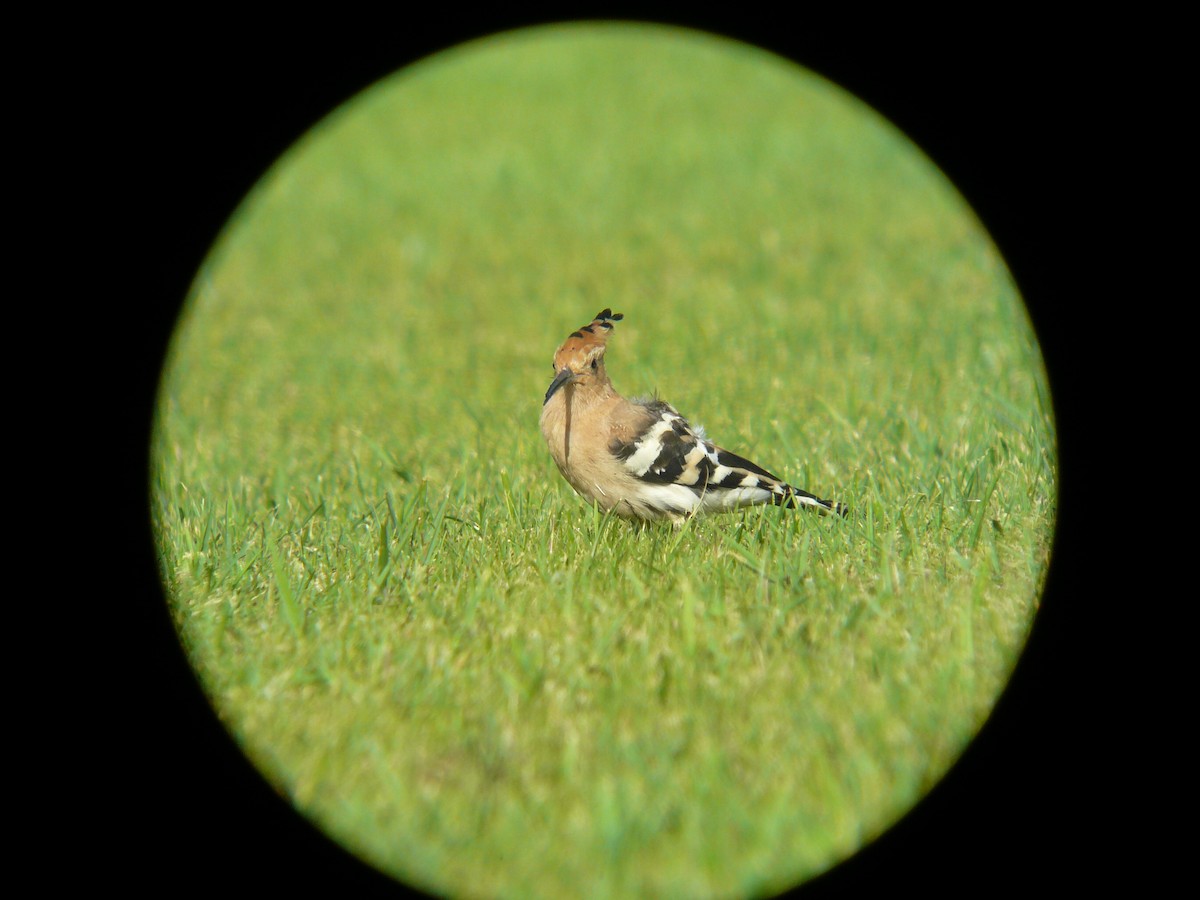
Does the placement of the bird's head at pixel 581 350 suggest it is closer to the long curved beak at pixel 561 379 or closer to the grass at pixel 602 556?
the long curved beak at pixel 561 379

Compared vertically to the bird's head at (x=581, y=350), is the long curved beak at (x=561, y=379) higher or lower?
lower

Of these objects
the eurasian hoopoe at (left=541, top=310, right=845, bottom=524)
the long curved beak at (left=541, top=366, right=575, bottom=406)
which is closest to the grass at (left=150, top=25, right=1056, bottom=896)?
the eurasian hoopoe at (left=541, top=310, right=845, bottom=524)

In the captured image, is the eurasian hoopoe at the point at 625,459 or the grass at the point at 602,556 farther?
the eurasian hoopoe at the point at 625,459

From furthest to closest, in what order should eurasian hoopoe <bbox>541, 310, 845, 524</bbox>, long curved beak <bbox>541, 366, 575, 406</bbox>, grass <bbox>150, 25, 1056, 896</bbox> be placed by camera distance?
1. eurasian hoopoe <bbox>541, 310, 845, 524</bbox>
2. long curved beak <bbox>541, 366, 575, 406</bbox>
3. grass <bbox>150, 25, 1056, 896</bbox>

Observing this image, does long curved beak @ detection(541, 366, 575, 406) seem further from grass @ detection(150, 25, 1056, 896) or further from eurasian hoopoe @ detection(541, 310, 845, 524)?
grass @ detection(150, 25, 1056, 896)

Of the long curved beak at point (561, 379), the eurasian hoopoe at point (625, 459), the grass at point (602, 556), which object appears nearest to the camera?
the grass at point (602, 556)

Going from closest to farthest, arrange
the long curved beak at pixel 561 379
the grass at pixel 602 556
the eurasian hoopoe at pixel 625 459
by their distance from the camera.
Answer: the grass at pixel 602 556 → the long curved beak at pixel 561 379 → the eurasian hoopoe at pixel 625 459

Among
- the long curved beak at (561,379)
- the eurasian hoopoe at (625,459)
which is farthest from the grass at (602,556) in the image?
the long curved beak at (561,379)
